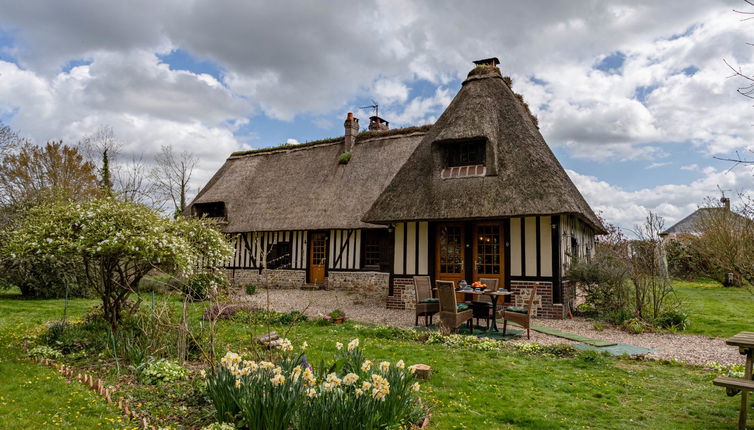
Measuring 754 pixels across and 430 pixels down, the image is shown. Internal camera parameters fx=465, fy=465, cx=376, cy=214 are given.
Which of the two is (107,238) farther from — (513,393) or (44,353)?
(513,393)

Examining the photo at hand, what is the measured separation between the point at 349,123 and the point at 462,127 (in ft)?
26.8

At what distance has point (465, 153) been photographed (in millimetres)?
11969

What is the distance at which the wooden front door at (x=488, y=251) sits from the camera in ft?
36.3

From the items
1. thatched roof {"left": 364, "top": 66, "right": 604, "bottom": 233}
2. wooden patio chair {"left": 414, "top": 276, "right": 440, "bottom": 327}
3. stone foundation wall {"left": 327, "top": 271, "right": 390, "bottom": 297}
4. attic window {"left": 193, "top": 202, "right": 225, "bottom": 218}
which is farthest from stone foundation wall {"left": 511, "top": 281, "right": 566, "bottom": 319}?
attic window {"left": 193, "top": 202, "right": 225, "bottom": 218}

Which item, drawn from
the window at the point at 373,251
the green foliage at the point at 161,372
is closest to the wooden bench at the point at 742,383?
the green foliage at the point at 161,372

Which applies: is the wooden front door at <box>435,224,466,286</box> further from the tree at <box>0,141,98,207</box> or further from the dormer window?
the tree at <box>0,141,98,207</box>

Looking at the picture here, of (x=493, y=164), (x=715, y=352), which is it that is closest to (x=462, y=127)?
(x=493, y=164)

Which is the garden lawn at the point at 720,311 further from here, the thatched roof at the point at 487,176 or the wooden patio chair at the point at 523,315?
the thatched roof at the point at 487,176

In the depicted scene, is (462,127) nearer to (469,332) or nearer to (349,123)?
(469,332)

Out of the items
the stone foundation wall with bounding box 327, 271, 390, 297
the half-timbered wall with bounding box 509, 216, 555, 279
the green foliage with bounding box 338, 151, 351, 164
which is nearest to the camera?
the half-timbered wall with bounding box 509, 216, 555, 279

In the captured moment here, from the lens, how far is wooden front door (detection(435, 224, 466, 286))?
11.6m

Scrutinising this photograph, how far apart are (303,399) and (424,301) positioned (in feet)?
20.8

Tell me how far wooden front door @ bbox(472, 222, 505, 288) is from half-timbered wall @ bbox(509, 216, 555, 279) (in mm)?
321

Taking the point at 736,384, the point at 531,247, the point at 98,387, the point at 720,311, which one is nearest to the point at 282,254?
the point at 531,247
